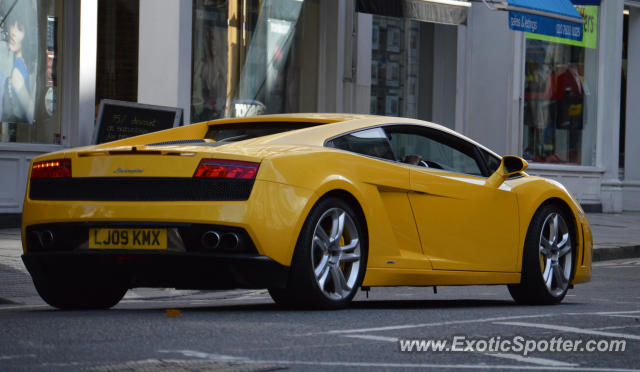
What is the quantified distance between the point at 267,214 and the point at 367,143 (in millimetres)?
1202

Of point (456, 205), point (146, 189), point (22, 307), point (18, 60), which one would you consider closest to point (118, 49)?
point (18, 60)

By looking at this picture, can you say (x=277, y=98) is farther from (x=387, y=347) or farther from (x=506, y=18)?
(x=387, y=347)

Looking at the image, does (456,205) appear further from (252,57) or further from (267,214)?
(252,57)

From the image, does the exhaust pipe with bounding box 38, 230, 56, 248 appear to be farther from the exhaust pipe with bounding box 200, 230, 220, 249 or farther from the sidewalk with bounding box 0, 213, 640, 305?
the sidewalk with bounding box 0, 213, 640, 305

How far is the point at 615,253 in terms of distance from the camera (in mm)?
15641

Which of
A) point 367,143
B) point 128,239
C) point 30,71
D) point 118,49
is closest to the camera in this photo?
point 128,239

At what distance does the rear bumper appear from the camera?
21.5 ft

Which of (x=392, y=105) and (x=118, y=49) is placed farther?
(x=392, y=105)

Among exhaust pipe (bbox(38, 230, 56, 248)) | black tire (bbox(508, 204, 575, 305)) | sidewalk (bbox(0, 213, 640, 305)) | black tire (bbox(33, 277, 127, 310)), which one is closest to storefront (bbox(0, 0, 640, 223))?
sidewalk (bbox(0, 213, 640, 305))

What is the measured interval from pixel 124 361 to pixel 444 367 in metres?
1.29

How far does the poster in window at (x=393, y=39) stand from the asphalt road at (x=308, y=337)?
12.7 metres

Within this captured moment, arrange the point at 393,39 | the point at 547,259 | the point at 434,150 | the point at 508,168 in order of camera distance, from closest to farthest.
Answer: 1. the point at 434,150
2. the point at 508,168
3. the point at 547,259
4. the point at 393,39

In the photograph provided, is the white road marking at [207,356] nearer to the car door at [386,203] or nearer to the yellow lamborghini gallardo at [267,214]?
the yellow lamborghini gallardo at [267,214]

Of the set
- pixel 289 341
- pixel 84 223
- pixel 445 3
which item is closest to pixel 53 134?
pixel 445 3
